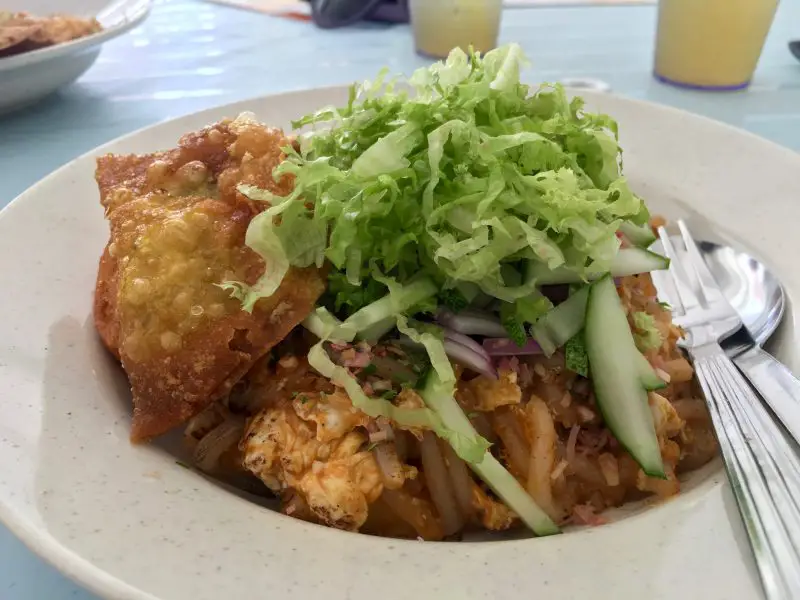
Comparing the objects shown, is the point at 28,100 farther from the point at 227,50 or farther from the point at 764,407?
the point at 764,407

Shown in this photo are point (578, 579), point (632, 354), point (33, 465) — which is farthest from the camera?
point (632, 354)

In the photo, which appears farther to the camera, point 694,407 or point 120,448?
point 694,407

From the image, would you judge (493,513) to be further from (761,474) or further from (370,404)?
(761,474)

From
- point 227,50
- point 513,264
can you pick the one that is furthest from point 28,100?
point 513,264

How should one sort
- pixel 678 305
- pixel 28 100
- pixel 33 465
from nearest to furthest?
pixel 33 465, pixel 678 305, pixel 28 100

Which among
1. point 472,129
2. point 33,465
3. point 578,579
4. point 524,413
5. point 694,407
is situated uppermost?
point 472,129

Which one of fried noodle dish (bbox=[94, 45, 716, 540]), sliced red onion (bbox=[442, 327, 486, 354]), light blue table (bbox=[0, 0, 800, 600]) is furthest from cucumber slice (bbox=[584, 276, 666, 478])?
light blue table (bbox=[0, 0, 800, 600])

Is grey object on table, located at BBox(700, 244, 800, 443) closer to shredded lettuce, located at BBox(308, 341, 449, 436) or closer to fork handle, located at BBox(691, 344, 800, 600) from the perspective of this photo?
fork handle, located at BBox(691, 344, 800, 600)

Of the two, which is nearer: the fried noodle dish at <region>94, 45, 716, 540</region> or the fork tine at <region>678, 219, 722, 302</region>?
the fried noodle dish at <region>94, 45, 716, 540</region>
